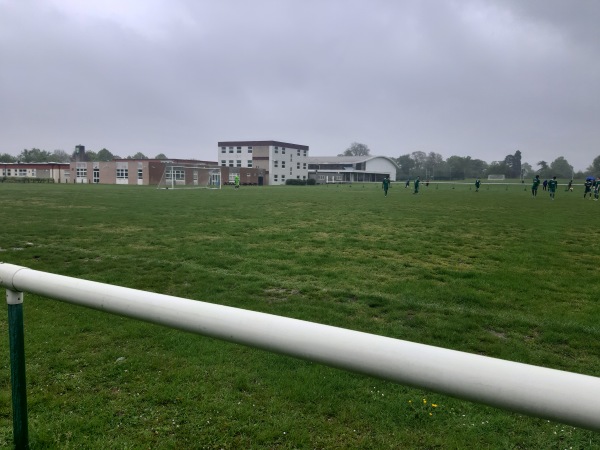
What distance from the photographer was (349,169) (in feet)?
366

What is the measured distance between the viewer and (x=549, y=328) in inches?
213

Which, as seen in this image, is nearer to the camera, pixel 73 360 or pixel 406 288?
pixel 73 360

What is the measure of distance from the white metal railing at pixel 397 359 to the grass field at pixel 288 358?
4.06ft

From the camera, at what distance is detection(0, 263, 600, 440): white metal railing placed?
1198 mm

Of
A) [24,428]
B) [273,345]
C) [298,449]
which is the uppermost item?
[273,345]

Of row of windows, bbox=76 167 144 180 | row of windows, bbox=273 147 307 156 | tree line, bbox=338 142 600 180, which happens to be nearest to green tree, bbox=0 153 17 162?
row of windows, bbox=76 167 144 180

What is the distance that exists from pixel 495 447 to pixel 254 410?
177cm

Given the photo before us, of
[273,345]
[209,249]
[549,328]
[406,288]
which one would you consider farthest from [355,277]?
[273,345]

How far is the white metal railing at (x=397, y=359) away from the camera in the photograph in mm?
1198

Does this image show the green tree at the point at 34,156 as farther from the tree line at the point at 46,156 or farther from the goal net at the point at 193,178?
the goal net at the point at 193,178

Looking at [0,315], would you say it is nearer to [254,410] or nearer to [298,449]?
[254,410]

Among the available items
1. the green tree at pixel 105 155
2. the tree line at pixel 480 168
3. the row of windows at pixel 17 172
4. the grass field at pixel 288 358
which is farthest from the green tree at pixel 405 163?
the grass field at pixel 288 358

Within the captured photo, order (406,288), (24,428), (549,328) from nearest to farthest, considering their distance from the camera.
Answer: (24,428), (549,328), (406,288)

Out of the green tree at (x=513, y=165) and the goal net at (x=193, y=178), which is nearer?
the goal net at (x=193, y=178)
